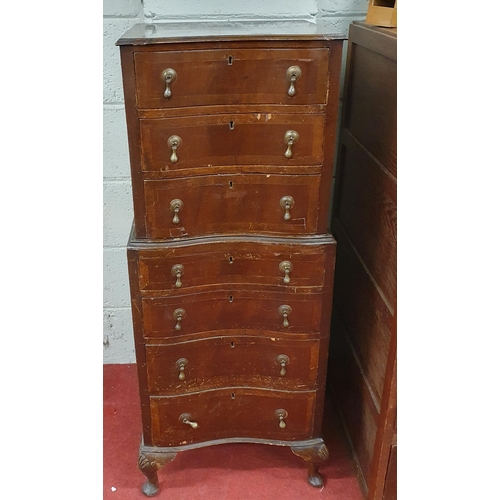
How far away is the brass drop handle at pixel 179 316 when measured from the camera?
55.8 inches

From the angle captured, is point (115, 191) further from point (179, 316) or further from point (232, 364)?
point (232, 364)

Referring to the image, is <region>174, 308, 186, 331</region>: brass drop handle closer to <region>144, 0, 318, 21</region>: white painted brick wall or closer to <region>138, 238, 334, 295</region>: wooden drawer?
Answer: <region>138, 238, 334, 295</region>: wooden drawer

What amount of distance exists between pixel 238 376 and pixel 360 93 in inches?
37.3

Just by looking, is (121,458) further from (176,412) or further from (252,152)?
(252,152)

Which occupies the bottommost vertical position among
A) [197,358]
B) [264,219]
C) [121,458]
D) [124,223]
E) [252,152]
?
[121,458]

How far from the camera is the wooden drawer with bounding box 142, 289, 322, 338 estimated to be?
55.7 inches

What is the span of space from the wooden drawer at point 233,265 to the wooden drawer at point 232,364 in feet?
0.60

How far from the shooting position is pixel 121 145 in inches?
71.9

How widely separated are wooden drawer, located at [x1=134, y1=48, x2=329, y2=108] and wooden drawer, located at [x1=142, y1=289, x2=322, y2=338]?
0.52 m

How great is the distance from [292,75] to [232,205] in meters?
0.36

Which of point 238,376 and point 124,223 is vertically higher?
point 124,223

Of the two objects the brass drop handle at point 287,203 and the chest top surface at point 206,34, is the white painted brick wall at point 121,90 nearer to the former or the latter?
the chest top surface at point 206,34

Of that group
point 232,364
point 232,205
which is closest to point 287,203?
point 232,205

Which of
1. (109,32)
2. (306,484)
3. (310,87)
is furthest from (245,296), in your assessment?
(109,32)
